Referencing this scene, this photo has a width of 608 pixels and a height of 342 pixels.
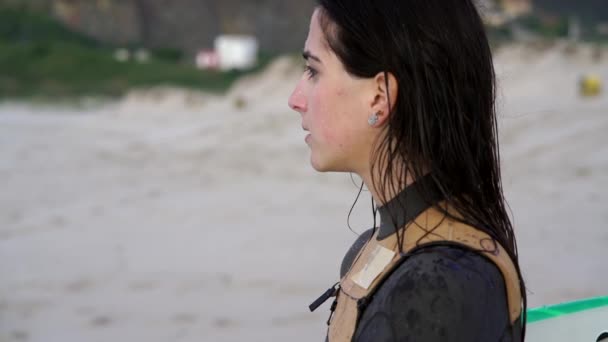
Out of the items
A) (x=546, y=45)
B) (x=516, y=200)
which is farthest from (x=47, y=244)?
(x=546, y=45)

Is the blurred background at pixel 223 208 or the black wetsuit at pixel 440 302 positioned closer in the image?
the black wetsuit at pixel 440 302

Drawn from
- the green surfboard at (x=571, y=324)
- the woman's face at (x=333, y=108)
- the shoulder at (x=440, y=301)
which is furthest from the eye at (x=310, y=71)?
the green surfboard at (x=571, y=324)

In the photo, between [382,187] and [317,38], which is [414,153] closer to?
[382,187]

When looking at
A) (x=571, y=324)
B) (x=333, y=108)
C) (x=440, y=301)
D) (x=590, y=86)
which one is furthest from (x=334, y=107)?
(x=590, y=86)

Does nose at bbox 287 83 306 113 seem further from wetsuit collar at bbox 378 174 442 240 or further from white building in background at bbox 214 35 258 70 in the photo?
white building in background at bbox 214 35 258 70

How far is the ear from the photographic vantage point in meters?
1.14

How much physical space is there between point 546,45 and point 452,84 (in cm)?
1300

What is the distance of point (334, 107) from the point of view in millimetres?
1216

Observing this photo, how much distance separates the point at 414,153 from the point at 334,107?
0.46 feet

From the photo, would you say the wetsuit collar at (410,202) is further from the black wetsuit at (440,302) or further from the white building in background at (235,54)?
the white building in background at (235,54)

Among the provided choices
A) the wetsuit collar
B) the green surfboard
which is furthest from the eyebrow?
the green surfboard

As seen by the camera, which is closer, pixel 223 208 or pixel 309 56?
pixel 309 56

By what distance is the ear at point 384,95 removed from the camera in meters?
1.14

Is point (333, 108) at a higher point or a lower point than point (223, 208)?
higher
